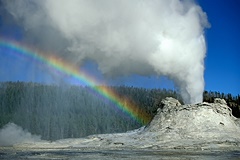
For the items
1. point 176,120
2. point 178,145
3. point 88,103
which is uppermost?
point 88,103

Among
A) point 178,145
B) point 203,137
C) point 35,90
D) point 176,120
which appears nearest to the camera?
point 178,145

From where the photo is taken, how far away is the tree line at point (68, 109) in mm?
122188

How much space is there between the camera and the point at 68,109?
150m

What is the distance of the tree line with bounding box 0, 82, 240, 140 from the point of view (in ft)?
401

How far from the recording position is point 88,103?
523 ft

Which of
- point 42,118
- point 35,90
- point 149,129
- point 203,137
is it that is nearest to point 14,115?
point 42,118

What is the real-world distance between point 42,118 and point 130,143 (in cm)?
8298

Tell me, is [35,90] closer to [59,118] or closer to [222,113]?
[59,118]

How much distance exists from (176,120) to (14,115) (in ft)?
269

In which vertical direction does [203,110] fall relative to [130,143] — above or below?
above

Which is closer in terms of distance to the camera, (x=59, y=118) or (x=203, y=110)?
(x=203, y=110)

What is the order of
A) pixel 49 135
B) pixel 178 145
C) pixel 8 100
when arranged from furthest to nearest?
pixel 8 100 < pixel 49 135 < pixel 178 145

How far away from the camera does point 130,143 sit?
5141 cm

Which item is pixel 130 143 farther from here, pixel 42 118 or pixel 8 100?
pixel 8 100
